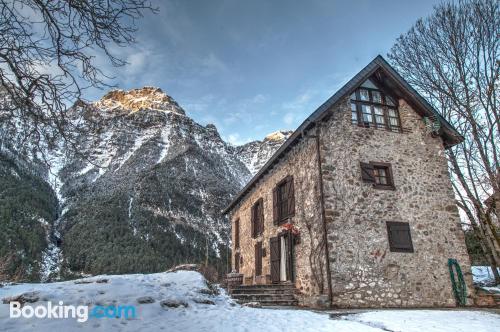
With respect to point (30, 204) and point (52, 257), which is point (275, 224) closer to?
point (52, 257)

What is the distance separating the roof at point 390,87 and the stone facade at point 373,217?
0.94 feet

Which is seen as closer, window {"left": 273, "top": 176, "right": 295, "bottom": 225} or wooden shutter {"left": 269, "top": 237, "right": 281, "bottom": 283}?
window {"left": 273, "top": 176, "right": 295, "bottom": 225}

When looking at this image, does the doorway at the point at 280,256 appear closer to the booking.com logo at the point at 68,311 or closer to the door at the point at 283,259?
the door at the point at 283,259

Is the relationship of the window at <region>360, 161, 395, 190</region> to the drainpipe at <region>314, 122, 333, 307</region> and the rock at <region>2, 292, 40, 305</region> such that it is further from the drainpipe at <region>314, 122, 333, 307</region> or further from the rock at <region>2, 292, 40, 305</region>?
the rock at <region>2, 292, 40, 305</region>

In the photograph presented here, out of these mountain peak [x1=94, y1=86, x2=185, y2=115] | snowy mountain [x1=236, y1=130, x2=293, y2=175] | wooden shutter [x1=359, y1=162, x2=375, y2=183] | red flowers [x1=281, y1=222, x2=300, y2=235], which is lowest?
red flowers [x1=281, y1=222, x2=300, y2=235]

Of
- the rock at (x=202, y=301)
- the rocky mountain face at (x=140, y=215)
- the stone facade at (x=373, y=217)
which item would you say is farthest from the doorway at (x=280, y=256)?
the rocky mountain face at (x=140, y=215)

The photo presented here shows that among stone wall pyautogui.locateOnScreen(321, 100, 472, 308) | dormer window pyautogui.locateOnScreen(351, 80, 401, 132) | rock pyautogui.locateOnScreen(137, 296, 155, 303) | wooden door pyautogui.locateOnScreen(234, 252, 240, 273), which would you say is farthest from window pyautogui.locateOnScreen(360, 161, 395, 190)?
wooden door pyautogui.locateOnScreen(234, 252, 240, 273)

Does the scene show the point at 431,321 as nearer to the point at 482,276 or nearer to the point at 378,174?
the point at 378,174

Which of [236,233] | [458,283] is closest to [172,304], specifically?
[458,283]

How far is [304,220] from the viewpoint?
10.3 metres

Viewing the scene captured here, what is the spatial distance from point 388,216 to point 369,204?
0.66 metres

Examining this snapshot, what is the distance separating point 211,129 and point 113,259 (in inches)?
3156

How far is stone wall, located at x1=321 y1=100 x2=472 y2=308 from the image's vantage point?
9.00 meters

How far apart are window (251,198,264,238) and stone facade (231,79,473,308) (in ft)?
10.1
